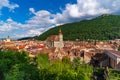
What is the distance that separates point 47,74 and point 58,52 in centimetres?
3870

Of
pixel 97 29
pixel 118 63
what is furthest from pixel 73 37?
pixel 118 63

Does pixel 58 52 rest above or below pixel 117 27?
below

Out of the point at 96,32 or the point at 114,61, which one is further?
the point at 96,32

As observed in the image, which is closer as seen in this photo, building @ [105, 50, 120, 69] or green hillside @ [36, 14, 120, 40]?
building @ [105, 50, 120, 69]

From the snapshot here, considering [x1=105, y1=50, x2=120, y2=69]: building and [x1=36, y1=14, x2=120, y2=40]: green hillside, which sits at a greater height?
[x1=36, y1=14, x2=120, y2=40]: green hillside

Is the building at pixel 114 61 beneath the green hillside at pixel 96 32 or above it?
beneath

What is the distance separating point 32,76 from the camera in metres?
34.0

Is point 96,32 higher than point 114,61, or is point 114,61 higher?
point 96,32

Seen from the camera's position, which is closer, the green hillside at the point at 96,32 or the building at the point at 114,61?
the building at the point at 114,61

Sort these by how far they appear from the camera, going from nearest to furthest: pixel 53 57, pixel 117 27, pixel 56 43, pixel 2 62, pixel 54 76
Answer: pixel 54 76, pixel 2 62, pixel 53 57, pixel 56 43, pixel 117 27

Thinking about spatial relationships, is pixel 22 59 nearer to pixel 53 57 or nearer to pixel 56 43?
pixel 53 57

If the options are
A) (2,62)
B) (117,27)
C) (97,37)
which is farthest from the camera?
(117,27)

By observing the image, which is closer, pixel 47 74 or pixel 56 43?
pixel 47 74

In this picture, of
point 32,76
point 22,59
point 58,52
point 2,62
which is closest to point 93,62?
point 58,52
